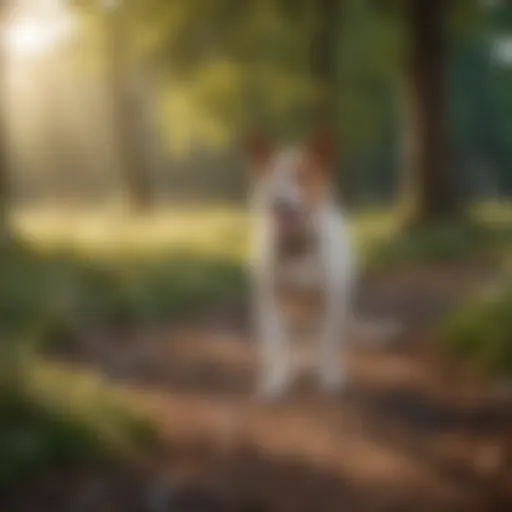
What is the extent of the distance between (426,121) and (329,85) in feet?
0.42

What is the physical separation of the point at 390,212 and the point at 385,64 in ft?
0.57

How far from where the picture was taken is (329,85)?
122 centimetres

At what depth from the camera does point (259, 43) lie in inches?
48.3

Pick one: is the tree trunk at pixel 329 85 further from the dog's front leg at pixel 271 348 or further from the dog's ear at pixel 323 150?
the dog's front leg at pixel 271 348

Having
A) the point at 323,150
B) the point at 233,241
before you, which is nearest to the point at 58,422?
the point at 233,241

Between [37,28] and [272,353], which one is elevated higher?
[37,28]

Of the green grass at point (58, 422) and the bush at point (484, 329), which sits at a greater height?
the bush at point (484, 329)

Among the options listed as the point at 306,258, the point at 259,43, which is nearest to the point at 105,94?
the point at 259,43

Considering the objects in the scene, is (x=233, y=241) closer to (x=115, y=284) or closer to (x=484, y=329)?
(x=115, y=284)

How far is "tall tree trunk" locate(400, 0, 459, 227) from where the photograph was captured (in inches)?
49.1

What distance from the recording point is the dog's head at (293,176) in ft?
3.98

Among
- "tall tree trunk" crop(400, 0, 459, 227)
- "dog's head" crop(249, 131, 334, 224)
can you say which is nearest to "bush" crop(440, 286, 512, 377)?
"tall tree trunk" crop(400, 0, 459, 227)

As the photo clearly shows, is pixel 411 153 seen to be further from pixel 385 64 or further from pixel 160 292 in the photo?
pixel 160 292

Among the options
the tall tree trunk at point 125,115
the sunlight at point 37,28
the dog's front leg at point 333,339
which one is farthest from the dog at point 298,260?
the sunlight at point 37,28
